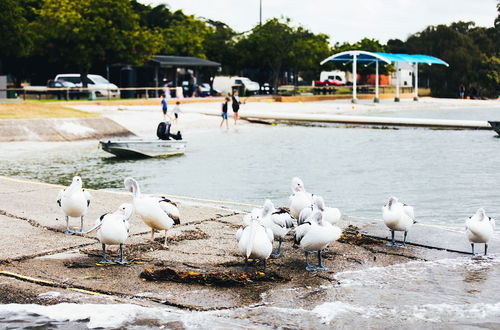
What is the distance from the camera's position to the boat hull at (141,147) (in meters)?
24.8

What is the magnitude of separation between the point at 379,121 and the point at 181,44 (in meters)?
34.2

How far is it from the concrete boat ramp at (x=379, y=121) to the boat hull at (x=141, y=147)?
1701cm

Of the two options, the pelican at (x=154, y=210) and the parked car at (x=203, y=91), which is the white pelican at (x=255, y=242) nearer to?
the pelican at (x=154, y=210)

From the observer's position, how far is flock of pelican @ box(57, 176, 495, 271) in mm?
8547

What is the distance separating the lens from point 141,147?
25391 millimetres

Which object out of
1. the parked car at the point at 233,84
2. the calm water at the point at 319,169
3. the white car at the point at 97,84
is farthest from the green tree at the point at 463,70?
the calm water at the point at 319,169

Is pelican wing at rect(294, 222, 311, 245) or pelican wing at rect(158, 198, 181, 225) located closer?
pelican wing at rect(294, 222, 311, 245)

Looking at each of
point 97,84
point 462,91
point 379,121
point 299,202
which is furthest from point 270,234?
point 462,91

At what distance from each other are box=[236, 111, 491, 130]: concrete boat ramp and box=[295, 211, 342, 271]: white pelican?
30.6m

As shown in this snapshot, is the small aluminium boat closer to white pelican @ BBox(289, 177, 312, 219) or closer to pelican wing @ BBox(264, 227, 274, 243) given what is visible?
white pelican @ BBox(289, 177, 312, 219)

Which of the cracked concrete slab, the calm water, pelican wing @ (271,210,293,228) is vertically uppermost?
pelican wing @ (271,210,293,228)

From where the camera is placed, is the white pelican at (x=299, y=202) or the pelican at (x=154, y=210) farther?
the white pelican at (x=299, y=202)


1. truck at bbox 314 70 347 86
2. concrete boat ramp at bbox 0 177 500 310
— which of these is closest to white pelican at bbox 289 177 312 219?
concrete boat ramp at bbox 0 177 500 310

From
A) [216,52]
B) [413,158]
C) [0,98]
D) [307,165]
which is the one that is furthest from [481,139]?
[216,52]
